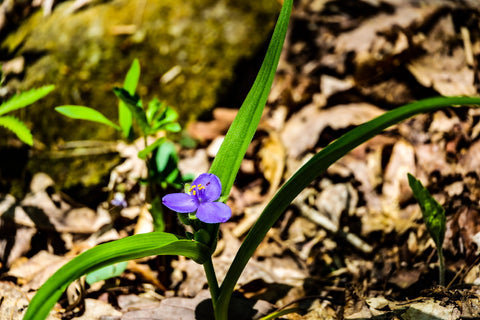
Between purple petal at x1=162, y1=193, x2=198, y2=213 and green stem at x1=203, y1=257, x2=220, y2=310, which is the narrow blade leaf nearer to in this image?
purple petal at x1=162, y1=193, x2=198, y2=213

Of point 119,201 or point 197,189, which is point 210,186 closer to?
point 197,189

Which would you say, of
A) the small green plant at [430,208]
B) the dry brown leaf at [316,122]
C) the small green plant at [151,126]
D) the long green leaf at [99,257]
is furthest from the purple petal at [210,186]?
the dry brown leaf at [316,122]

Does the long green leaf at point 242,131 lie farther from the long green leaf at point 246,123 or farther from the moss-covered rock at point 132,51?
the moss-covered rock at point 132,51

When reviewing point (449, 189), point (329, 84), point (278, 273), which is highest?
point (329, 84)

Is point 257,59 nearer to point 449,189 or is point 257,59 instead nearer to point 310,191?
point 310,191

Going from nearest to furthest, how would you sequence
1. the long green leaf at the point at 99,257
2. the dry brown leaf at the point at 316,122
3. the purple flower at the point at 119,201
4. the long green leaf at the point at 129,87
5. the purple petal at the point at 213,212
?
the long green leaf at the point at 99,257 → the purple petal at the point at 213,212 → the long green leaf at the point at 129,87 → the purple flower at the point at 119,201 → the dry brown leaf at the point at 316,122

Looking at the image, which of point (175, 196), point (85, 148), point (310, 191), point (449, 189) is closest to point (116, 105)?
point (85, 148)
